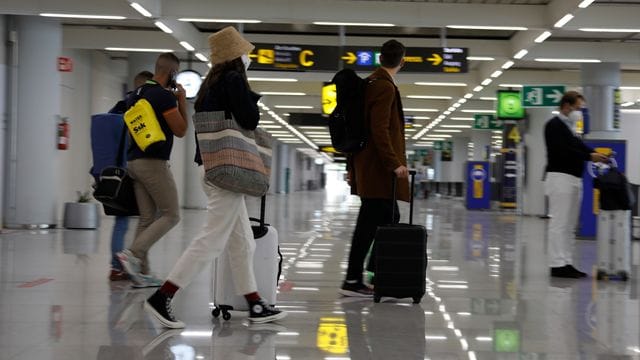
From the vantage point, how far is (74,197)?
55.3 ft

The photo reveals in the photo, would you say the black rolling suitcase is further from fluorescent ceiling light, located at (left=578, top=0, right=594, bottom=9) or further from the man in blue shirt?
fluorescent ceiling light, located at (left=578, top=0, right=594, bottom=9)

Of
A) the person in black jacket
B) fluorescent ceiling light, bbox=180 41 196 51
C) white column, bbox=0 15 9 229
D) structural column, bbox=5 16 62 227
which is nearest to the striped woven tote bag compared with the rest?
the person in black jacket

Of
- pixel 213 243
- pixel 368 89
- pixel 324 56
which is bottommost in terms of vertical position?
pixel 213 243

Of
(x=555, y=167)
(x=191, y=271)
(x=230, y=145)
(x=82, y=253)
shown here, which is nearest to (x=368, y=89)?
(x=230, y=145)

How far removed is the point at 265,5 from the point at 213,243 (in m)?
9.37

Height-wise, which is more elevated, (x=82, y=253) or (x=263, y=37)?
(x=263, y=37)

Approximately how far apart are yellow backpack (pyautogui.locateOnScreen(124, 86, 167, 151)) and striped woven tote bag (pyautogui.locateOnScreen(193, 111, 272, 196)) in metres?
1.33

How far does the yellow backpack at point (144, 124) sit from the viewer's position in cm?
538

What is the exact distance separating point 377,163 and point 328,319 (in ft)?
4.09

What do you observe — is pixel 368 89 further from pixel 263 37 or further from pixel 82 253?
pixel 263 37

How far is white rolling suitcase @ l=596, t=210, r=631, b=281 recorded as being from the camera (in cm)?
672

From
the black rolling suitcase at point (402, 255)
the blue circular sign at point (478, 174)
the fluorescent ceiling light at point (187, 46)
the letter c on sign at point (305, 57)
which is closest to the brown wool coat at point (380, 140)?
the black rolling suitcase at point (402, 255)

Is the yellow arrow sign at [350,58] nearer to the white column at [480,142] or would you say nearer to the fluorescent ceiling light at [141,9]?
the fluorescent ceiling light at [141,9]

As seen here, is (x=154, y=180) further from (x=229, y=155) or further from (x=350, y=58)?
(x=350, y=58)
